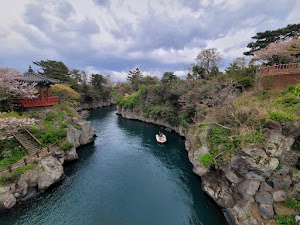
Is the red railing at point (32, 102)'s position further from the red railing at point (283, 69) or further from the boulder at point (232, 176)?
the red railing at point (283, 69)

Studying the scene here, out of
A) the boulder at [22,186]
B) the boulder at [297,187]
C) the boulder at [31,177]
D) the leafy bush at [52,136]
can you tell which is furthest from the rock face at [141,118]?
the boulder at [22,186]

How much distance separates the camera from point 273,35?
27.3m

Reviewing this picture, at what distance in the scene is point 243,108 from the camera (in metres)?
12.6

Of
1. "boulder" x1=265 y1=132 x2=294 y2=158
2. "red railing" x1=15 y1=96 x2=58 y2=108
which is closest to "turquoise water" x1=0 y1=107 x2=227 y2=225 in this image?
"boulder" x1=265 y1=132 x2=294 y2=158

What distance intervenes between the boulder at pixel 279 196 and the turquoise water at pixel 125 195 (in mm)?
4168

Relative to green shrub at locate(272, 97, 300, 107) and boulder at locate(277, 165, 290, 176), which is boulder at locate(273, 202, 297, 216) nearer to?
boulder at locate(277, 165, 290, 176)

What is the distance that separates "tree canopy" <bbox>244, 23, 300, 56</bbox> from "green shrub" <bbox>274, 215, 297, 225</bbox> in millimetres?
27599

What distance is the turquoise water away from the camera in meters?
12.4

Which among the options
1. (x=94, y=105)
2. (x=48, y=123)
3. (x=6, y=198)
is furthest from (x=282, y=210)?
(x=94, y=105)

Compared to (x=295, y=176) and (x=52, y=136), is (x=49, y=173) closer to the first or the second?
(x=52, y=136)

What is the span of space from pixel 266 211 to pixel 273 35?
94.0 feet

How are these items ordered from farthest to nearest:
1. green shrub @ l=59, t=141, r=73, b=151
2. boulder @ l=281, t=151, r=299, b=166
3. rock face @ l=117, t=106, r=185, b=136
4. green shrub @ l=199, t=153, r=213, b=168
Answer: rock face @ l=117, t=106, r=185, b=136
green shrub @ l=59, t=141, r=73, b=151
green shrub @ l=199, t=153, r=213, b=168
boulder @ l=281, t=151, r=299, b=166

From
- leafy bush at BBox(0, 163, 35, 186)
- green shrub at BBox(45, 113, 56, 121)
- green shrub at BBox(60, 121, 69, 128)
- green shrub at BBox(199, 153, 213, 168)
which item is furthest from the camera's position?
green shrub at BBox(45, 113, 56, 121)

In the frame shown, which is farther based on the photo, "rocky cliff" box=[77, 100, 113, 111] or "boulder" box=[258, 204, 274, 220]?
"rocky cliff" box=[77, 100, 113, 111]
